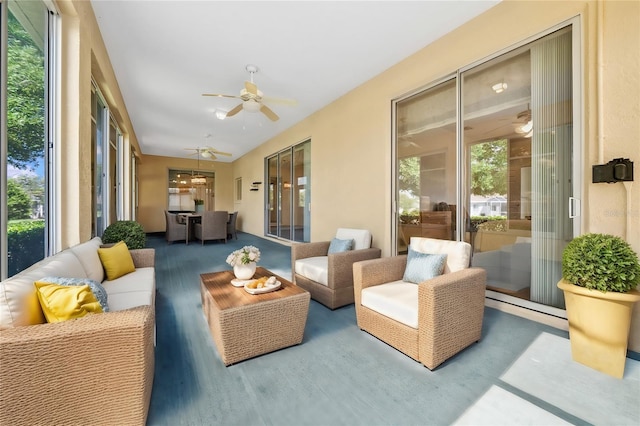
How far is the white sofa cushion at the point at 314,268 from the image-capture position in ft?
10.1

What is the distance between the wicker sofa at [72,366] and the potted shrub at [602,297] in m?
2.73

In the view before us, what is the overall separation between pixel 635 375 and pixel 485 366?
95 centimetres

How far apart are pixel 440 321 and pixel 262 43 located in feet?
11.9

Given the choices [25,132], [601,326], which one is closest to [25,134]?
[25,132]

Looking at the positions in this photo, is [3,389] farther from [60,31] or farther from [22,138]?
[60,31]

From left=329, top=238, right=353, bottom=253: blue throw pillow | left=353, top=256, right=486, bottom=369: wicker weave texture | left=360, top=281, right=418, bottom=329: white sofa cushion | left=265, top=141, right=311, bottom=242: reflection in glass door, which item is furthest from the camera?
left=265, top=141, right=311, bottom=242: reflection in glass door

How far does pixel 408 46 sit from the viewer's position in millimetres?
3445

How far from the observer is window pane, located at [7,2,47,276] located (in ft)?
5.80

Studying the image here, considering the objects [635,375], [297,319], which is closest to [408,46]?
[297,319]

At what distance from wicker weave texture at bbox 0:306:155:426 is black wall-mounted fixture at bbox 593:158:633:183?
3249 millimetres

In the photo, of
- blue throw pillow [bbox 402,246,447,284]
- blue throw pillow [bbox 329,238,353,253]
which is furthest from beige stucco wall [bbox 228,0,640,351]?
blue throw pillow [bbox 402,246,447,284]

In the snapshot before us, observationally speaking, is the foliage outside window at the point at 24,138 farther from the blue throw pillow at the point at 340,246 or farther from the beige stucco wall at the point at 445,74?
the beige stucco wall at the point at 445,74

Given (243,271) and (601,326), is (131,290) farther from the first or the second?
(601,326)

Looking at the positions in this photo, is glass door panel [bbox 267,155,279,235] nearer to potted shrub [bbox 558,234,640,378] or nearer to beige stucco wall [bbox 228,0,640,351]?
beige stucco wall [bbox 228,0,640,351]
